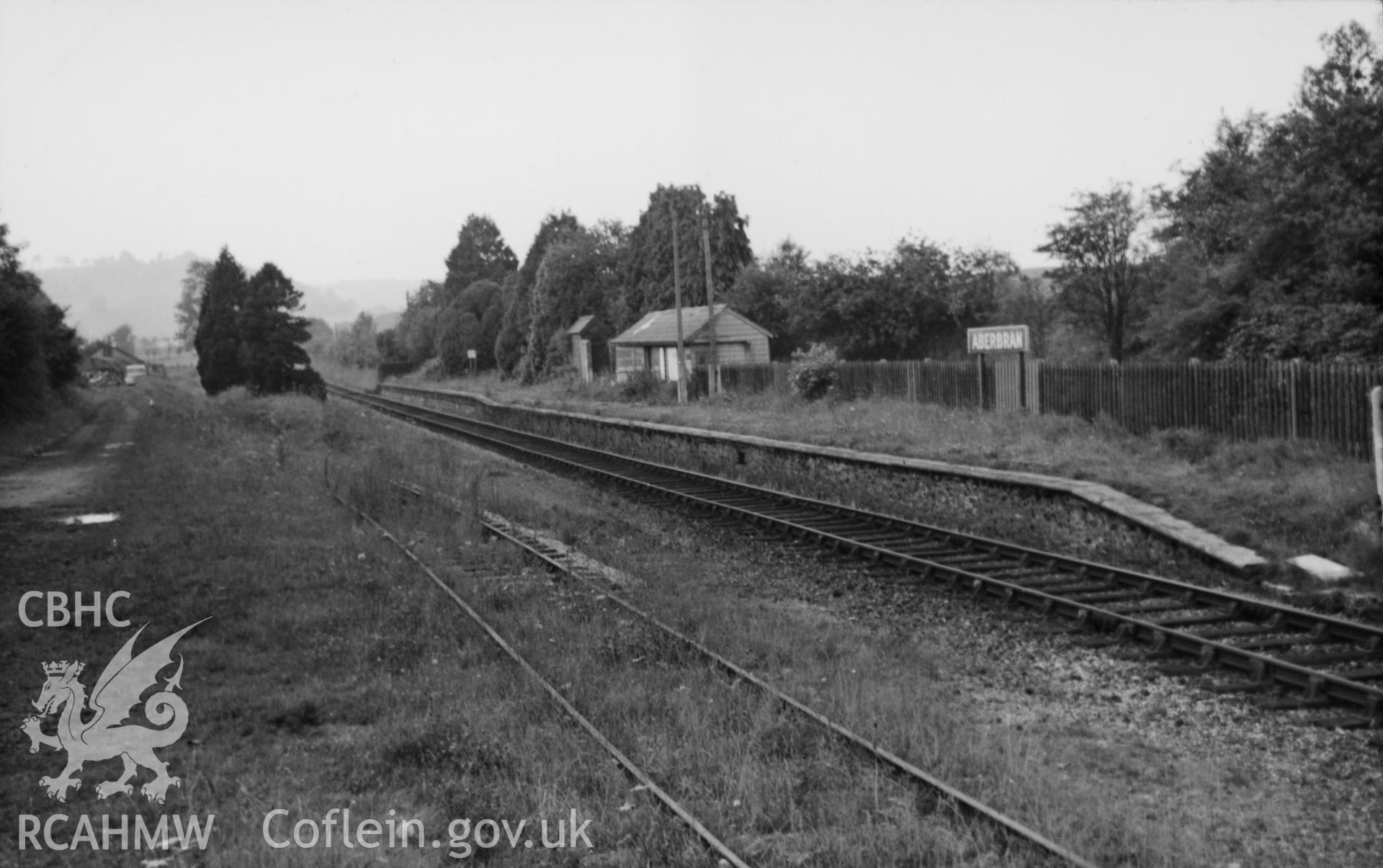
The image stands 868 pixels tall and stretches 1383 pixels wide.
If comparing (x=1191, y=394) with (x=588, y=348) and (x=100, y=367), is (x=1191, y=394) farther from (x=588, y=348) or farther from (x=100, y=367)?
(x=100, y=367)

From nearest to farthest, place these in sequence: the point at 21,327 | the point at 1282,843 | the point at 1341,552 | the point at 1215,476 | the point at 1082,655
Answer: the point at 1282,843 < the point at 1082,655 < the point at 1341,552 < the point at 1215,476 < the point at 21,327

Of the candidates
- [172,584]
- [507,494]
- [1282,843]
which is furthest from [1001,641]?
[507,494]

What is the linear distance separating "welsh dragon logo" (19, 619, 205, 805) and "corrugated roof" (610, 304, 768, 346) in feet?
102

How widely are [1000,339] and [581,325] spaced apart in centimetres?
3266

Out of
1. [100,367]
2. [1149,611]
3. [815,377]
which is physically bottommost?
[1149,611]

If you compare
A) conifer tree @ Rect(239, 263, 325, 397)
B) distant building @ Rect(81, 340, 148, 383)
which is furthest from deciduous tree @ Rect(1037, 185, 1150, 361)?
distant building @ Rect(81, 340, 148, 383)

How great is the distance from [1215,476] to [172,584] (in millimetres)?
12017

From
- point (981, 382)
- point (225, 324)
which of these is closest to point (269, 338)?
point (225, 324)

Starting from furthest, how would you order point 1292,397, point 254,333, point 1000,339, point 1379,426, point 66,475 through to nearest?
1. point 254,333
2. point 1000,339
3. point 66,475
4. point 1292,397
5. point 1379,426

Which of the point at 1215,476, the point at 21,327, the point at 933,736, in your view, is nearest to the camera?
the point at 933,736

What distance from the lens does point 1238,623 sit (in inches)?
333

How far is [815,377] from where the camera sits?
2856 centimetres

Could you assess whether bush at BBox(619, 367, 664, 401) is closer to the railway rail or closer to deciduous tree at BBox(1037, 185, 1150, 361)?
deciduous tree at BBox(1037, 185, 1150, 361)

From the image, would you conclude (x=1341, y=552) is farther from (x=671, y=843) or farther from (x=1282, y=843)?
(x=671, y=843)
